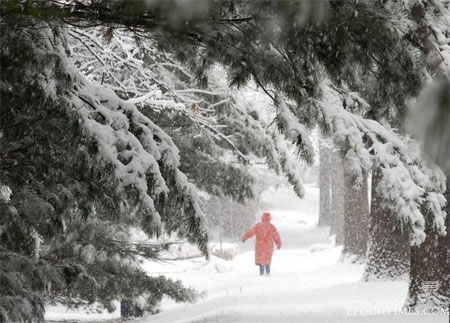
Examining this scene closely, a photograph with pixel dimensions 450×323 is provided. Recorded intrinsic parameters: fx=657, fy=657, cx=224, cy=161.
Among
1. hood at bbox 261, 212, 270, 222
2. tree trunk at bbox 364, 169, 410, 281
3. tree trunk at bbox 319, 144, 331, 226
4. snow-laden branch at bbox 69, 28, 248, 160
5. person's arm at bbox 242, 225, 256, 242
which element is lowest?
tree trunk at bbox 364, 169, 410, 281

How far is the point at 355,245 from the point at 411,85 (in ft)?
36.3

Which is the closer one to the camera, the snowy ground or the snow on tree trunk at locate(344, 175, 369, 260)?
the snowy ground

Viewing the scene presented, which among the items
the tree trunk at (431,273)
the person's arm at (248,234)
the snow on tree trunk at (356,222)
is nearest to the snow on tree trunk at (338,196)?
the snow on tree trunk at (356,222)

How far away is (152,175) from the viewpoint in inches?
186

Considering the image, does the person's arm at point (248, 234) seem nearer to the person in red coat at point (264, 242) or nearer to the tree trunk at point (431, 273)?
the person in red coat at point (264, 242)

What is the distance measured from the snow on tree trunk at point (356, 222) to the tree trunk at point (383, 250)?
445 cm

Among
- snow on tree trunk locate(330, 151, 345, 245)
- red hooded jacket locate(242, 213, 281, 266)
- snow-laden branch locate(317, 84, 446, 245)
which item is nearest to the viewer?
snow-laden branch locate(317, 84, 446, 245)

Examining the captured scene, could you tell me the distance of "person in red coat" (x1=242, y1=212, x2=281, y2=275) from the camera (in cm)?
1552

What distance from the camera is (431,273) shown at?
7.75m

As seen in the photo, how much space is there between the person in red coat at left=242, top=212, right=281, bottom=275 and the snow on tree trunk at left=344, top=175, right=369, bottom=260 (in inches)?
66.5

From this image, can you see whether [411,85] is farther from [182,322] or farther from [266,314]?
[182,322]

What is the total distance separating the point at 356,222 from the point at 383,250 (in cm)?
521

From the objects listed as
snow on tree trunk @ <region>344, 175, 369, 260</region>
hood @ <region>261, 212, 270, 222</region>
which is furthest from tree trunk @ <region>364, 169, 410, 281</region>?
hood @ <region>261, 212, 270, 222</region>

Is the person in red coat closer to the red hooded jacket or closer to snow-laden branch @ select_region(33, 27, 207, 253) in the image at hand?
the red hooded jacket
